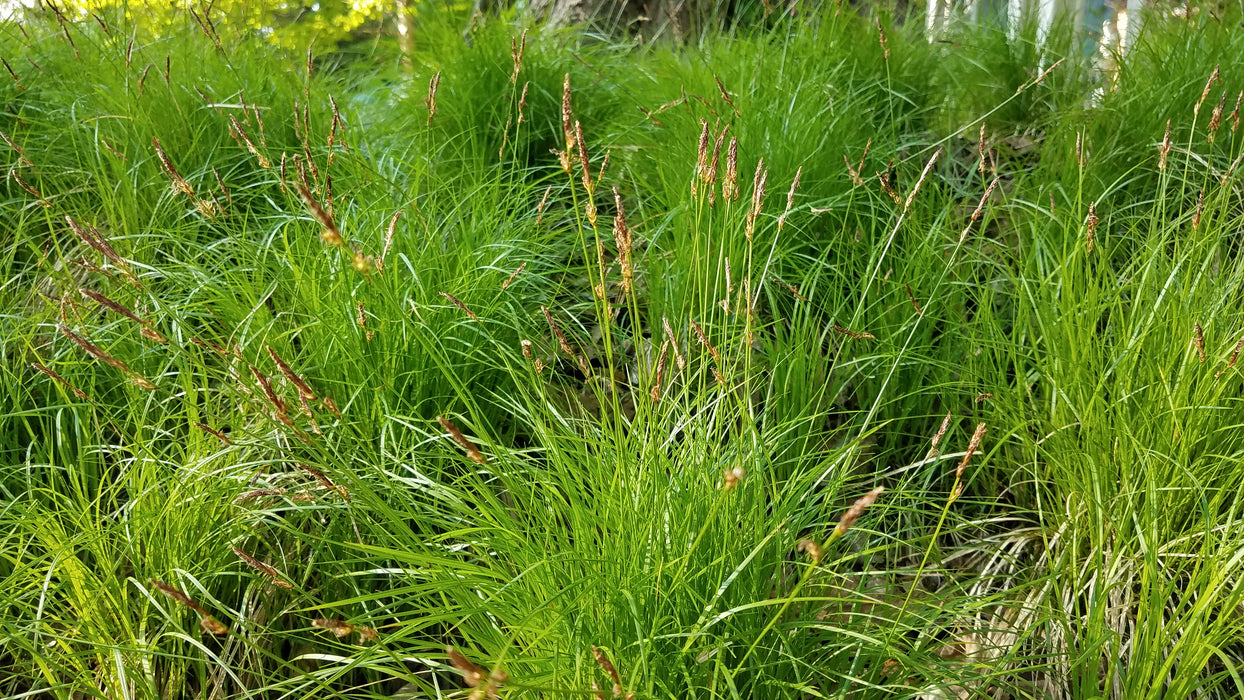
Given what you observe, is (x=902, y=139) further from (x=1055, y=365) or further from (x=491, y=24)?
(x=491, y=24)

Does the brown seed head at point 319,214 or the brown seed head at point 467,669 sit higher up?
the brown seed head at point 319,214

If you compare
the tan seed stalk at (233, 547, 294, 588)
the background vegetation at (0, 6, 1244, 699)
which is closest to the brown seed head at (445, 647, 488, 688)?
the background vegetation at (0, 6, 1244, 699)

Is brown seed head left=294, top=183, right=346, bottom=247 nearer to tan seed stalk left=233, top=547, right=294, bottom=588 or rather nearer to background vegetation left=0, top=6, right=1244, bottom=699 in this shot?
background vegetation left=0, top=6, right=1244, bottom=699

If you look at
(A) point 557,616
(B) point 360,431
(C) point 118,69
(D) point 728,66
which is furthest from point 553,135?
(A) point 557,616

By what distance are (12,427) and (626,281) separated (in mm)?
1520

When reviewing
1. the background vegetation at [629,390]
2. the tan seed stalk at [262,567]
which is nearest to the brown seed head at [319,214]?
the background vegetation at [629,390]

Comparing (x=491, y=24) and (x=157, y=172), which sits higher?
(x=491, y=24)

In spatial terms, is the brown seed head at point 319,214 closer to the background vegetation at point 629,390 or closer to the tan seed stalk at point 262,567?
the background vegetation at point 629,390

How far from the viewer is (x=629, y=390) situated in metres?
2.03

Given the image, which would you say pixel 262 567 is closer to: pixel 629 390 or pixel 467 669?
pixel 467 669

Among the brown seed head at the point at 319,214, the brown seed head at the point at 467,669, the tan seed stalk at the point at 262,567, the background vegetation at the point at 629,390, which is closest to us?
the brown seed head at the point at 467,669

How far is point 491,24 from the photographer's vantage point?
3.27m

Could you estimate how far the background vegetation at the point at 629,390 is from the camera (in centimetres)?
117

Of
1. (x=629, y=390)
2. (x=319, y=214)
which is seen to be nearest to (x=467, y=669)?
(x=319, y=214)
